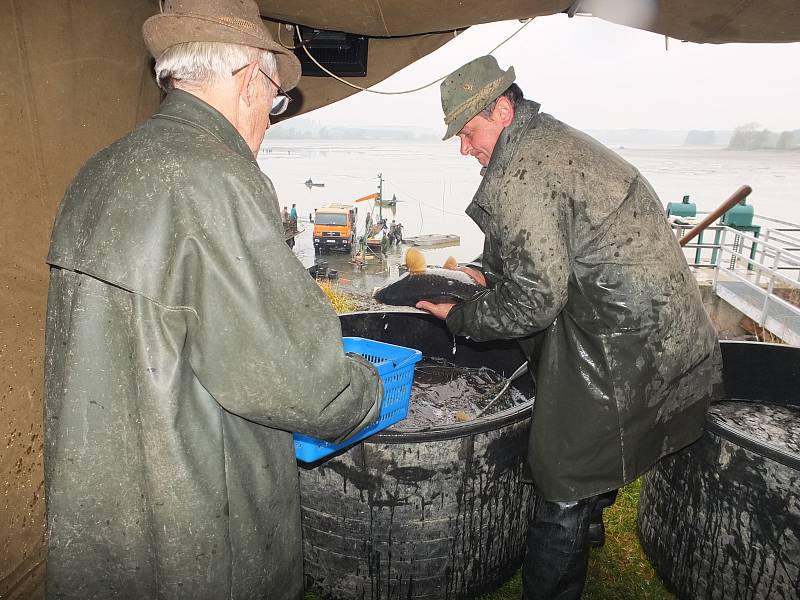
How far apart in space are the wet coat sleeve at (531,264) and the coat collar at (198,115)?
1.24m

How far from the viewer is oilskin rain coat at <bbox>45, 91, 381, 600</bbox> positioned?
1.29 m

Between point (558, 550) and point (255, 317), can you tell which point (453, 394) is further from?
point (255, 317)

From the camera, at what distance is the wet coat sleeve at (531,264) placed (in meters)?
2.28

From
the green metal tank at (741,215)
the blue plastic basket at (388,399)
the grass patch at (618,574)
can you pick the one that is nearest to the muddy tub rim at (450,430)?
the blue plastic basket at (388,399)

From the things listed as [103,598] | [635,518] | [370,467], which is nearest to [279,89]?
[103,598]

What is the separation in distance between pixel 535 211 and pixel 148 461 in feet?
5.43

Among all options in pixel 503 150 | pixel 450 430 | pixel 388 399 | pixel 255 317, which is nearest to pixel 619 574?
pixel 450 430

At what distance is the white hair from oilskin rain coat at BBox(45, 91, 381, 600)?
66 mm

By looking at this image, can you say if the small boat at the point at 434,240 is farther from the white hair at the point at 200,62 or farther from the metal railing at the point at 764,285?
the white hair at the point at 200,62

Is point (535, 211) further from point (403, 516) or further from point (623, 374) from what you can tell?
point (403, 516)

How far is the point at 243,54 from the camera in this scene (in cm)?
149

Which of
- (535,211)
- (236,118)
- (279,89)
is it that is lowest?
(535,211)

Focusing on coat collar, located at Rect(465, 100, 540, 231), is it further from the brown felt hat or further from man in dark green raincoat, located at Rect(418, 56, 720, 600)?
the brown felt hat

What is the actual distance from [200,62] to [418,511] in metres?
2.17
